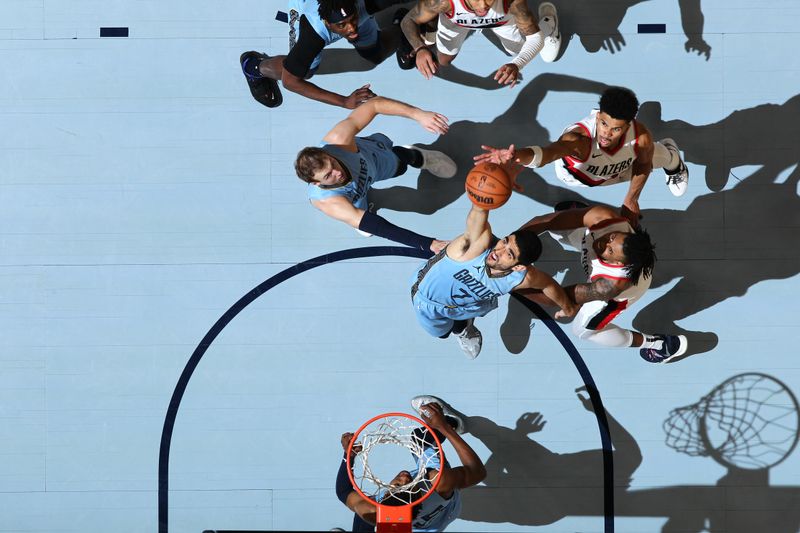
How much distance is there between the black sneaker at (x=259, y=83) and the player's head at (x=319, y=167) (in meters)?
1.27

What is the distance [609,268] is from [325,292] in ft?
7.57

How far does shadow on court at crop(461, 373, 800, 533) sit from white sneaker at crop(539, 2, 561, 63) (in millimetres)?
2847

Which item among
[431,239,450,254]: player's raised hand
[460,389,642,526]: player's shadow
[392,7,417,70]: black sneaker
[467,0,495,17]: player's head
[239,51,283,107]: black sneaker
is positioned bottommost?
[460,389,642,526]: player's shadow

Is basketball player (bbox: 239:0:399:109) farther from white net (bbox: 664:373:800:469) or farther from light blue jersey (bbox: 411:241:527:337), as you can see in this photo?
white net (bbox: 664:373:800:469)

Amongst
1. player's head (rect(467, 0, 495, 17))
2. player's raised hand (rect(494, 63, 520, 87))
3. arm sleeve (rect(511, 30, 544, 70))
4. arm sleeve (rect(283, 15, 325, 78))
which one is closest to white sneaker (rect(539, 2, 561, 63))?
arm sleeve (rect(511, 30, 544, 70))

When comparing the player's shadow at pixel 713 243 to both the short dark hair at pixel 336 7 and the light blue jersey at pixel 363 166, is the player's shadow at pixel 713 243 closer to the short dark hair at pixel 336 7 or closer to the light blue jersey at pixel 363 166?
the light blue jersey at pixel 363 166

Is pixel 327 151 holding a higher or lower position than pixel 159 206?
higher

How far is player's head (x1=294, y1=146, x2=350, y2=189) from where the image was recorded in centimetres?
444

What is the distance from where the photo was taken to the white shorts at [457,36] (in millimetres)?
5129

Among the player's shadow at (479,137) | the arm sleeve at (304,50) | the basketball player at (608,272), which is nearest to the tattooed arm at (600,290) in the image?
the basketball player at (608,272)

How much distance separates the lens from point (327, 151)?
4.71m

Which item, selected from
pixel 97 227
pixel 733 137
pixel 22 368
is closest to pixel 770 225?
pixel 733 137

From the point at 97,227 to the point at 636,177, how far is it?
13.9 feet

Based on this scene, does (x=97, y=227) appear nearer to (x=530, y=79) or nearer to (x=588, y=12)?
(x=530, y=79)
